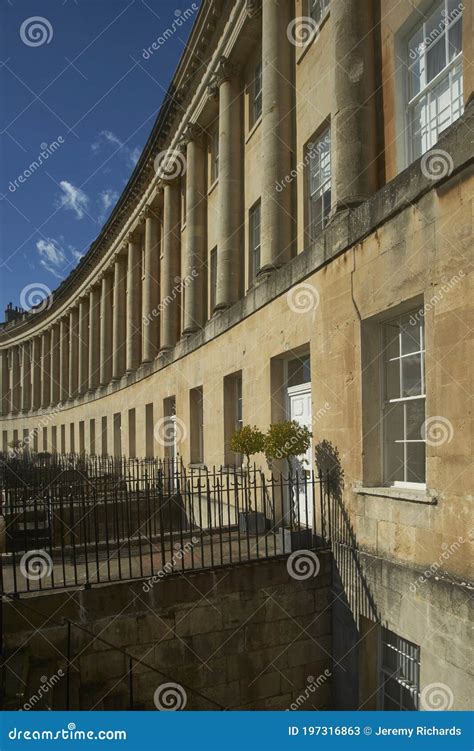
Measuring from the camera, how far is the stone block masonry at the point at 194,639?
21.7ft

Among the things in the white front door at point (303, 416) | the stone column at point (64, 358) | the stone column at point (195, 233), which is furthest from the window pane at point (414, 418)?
the stone column at point (64, 358)

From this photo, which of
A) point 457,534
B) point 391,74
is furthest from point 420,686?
point 391,74

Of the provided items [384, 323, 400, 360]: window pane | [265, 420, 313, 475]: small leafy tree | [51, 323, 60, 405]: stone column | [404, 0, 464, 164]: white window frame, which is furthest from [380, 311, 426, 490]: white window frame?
[51, 323, 60, 405]: stone column

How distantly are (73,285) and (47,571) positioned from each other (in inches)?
1366

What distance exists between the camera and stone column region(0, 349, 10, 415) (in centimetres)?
5888

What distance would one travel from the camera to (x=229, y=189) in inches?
595

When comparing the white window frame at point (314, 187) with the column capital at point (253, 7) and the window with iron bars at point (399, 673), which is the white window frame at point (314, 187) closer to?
the column capital at point (253, 7)

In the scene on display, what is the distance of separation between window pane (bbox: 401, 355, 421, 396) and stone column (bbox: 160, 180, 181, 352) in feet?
49.2

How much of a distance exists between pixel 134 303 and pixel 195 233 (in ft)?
34.7

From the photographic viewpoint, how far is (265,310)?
11.6 metres

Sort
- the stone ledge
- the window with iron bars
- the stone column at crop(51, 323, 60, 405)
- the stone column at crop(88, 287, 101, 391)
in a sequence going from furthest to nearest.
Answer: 1. the stone column at crop(51, 323, 60, 405)
2. the stone column at crop(88, 287, 101, 391)
3. the window with iron bars
4. the stone ledge

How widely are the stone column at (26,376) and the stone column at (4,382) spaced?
495cm

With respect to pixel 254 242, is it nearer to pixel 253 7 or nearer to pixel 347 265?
pixel 253 7

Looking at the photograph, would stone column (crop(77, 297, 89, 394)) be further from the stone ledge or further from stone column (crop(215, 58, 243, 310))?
the stone ledge
